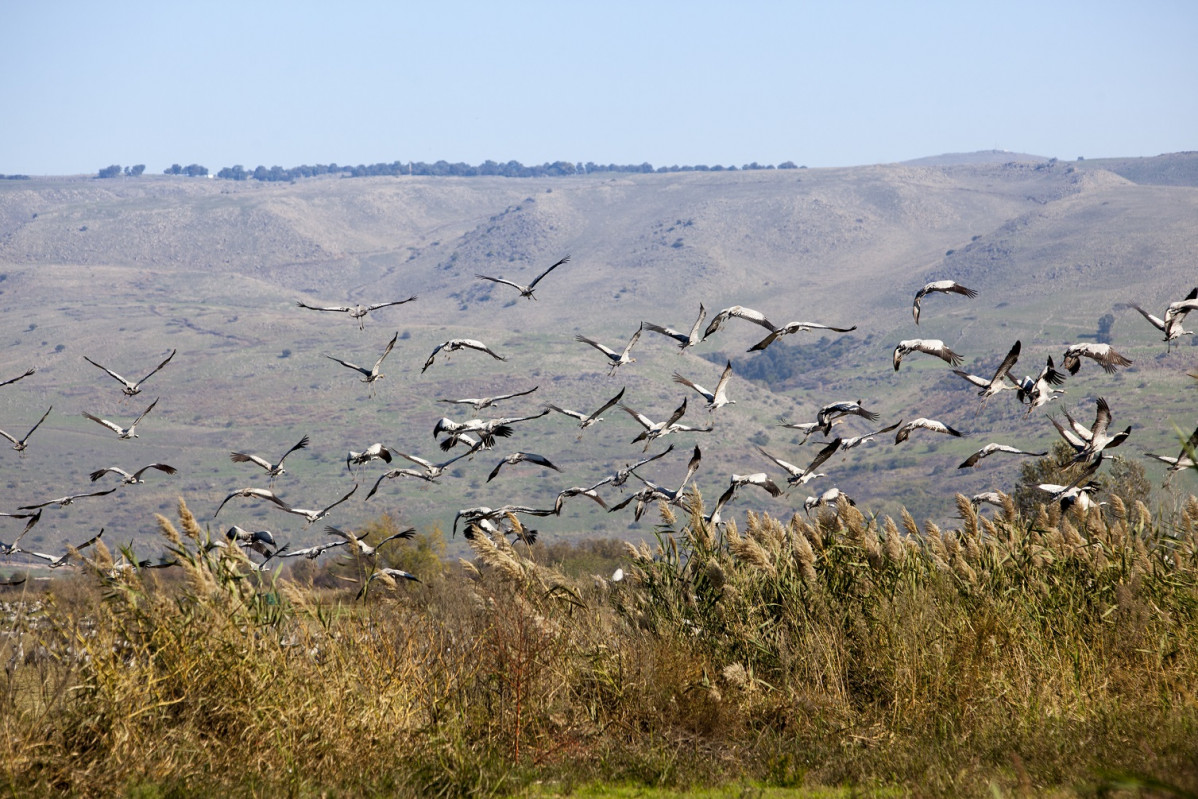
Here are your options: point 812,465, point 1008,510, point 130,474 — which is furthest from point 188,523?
point 1008,510

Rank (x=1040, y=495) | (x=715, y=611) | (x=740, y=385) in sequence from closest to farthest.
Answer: (x=715, y=611) < (x=1040, y=495) < (x=740, y=385)

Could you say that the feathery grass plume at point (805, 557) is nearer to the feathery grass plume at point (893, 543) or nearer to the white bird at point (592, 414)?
the feathery grass plume at point (893, 543)

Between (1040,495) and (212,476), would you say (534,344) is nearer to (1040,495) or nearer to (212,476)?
(212,476)

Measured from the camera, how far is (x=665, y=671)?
10539mm

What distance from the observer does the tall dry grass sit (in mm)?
8094

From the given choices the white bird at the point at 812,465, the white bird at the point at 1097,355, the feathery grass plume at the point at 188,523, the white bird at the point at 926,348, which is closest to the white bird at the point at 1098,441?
the white bird at the point at 1097,355

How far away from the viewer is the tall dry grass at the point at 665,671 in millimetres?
8094

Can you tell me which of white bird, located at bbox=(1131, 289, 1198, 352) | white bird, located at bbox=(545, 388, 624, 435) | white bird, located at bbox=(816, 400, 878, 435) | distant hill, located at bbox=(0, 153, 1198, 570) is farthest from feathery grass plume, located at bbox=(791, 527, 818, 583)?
distant hill, located at bbox=(0, 153, 1198, 570)

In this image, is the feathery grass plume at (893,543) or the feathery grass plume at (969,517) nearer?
the feathery grass plume at (893,543)

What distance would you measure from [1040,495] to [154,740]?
27.3 metres

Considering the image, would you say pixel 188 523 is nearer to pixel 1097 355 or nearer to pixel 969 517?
pixel 969 517

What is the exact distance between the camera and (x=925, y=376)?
502 feet

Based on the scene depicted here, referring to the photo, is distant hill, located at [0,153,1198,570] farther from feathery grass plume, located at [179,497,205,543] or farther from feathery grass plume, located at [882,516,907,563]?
feathery grass plume, located at [179,497,205,543]

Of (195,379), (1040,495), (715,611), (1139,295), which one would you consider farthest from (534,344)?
(715,611)
